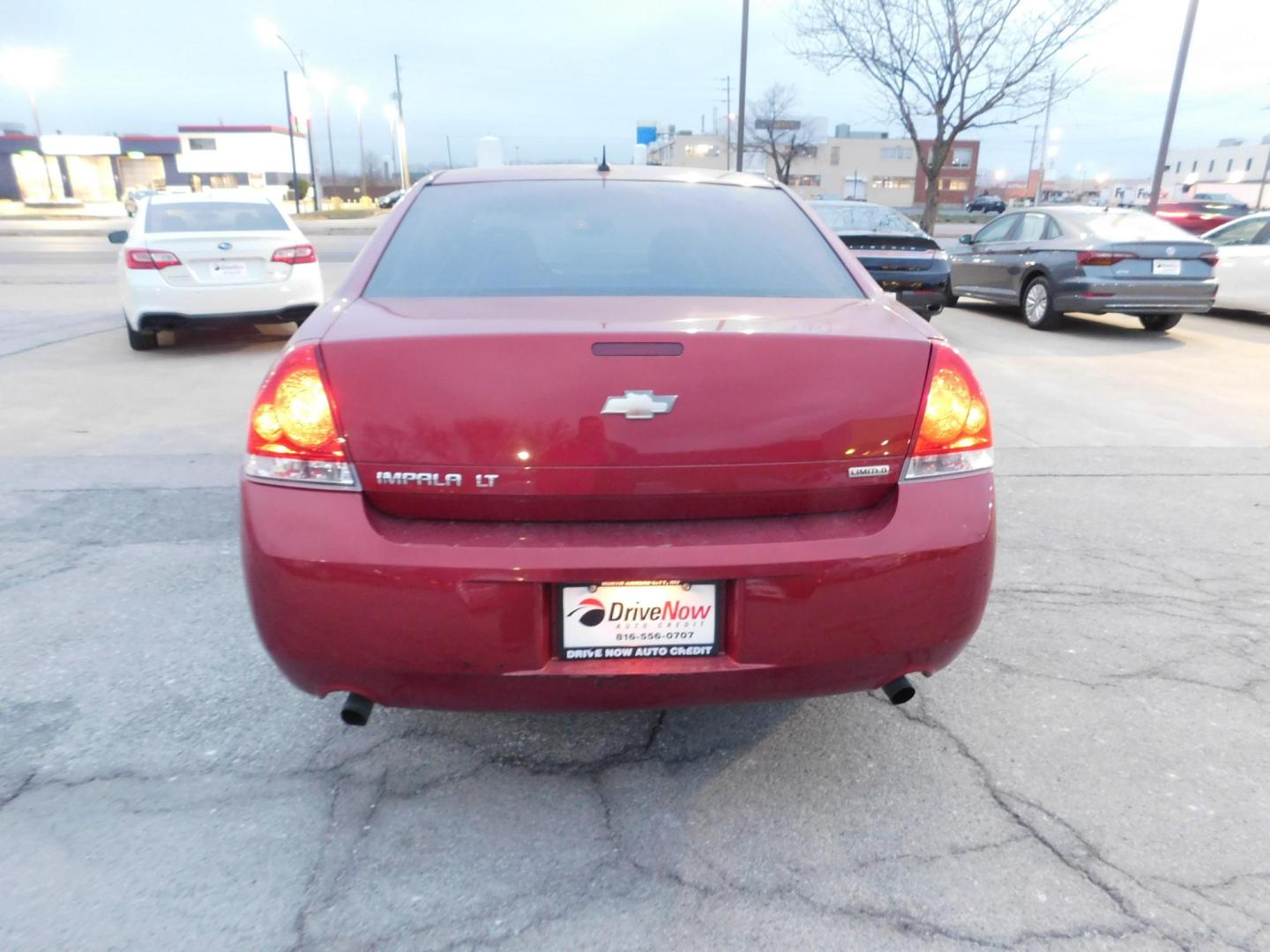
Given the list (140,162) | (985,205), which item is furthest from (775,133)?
(140,162)

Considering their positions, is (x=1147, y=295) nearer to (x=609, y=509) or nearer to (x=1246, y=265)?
(x=1246, y=265)

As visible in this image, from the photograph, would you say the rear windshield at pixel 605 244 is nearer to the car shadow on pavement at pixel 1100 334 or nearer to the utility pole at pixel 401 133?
the car shadow on pavement at pixel 1100 334

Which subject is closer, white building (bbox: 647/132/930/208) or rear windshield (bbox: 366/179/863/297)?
rear windshield (bbox: 366/179/863/297)

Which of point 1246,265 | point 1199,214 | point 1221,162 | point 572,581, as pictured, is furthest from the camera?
point 1221,162

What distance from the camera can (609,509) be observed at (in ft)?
6.82

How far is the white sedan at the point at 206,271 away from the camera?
8.48 meters

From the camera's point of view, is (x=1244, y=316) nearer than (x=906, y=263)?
No

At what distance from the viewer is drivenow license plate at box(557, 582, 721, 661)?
2.04 m

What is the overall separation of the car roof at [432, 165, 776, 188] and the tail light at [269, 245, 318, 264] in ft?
20.0

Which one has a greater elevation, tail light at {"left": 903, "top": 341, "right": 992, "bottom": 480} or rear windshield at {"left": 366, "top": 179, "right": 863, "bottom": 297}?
rear windshield at {"left": 366, "top": 179, "right": 863, "bottom": 297}

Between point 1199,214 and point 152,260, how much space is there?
26.4 meters

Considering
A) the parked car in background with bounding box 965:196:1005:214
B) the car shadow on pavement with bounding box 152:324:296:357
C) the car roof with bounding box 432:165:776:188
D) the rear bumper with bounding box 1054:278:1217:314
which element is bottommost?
the parked car in background with bounding box 965:196:1005:214

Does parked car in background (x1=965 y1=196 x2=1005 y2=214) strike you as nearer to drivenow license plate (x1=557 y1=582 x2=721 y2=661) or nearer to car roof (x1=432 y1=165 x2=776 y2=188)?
car roof (x1=432 y1=165 x2=776 y2=188)

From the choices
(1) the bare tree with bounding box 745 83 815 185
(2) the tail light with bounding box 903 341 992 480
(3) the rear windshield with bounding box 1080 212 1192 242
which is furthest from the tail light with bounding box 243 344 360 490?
(1) the bare tree with bounding box 745 83 815 185
